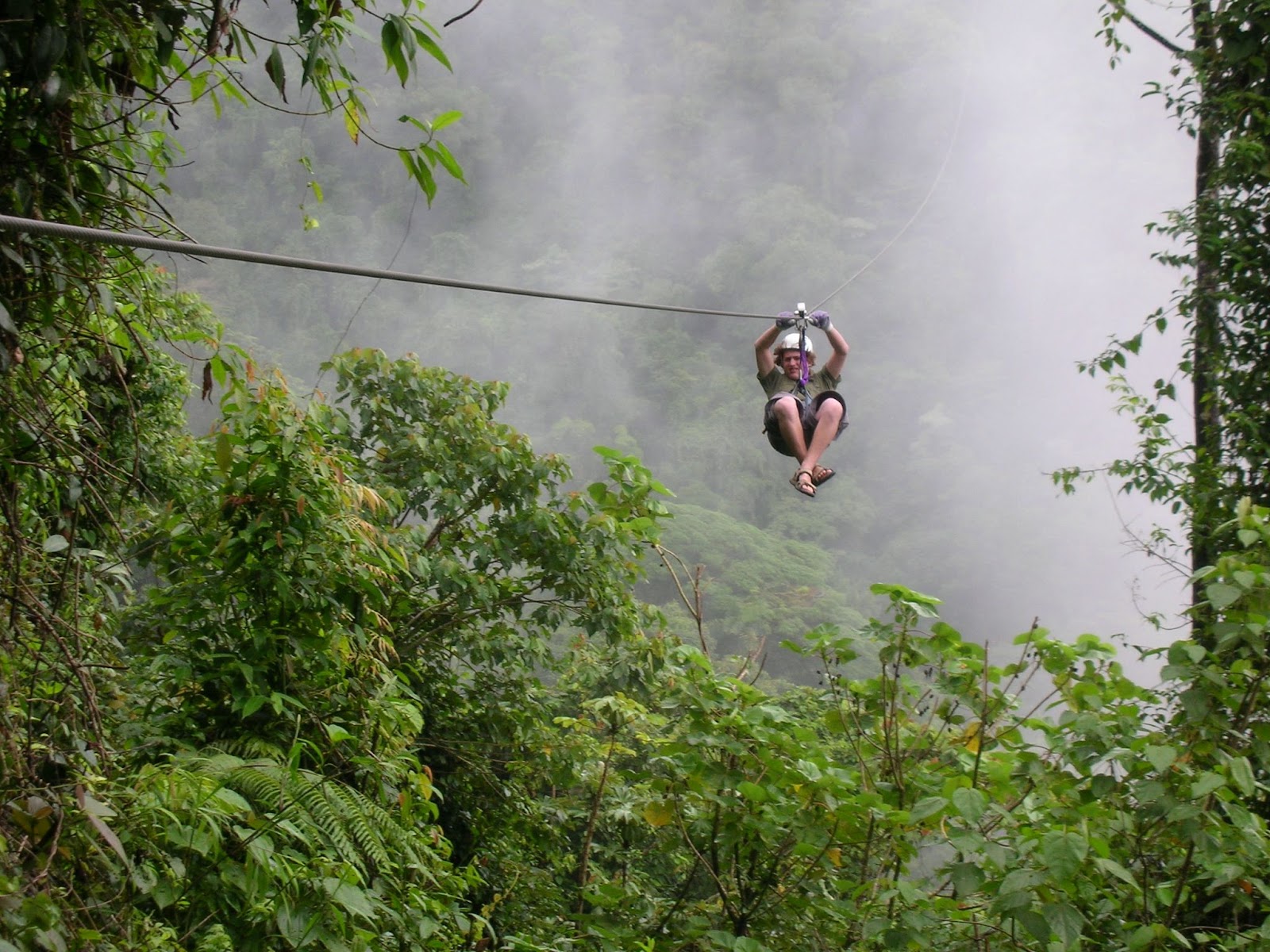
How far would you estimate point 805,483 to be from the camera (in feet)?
12.4

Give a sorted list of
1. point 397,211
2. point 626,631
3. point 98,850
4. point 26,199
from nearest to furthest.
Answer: point 98,850 → point 26,199 → point 626,631 → point 397,211

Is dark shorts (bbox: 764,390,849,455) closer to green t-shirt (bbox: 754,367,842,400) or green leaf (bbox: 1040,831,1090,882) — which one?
green t-shirt (bbox: 754,367,842,400)

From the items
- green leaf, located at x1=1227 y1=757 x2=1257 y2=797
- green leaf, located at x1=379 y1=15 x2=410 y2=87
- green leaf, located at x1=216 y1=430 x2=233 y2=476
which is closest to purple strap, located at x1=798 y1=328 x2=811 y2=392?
green leaf, located at x1=1227 y1=757 x2=1257 y2=797

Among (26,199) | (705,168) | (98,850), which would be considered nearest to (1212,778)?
(98,850)

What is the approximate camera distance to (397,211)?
32000mm

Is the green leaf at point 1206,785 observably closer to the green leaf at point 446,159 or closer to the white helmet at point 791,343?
the green leaf at point 446,159

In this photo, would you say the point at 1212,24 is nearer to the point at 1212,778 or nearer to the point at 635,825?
the point at 1212,778

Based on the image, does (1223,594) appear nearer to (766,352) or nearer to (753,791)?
(753,791)

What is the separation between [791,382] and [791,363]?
70mm

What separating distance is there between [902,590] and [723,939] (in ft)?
3.41

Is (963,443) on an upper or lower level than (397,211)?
lower

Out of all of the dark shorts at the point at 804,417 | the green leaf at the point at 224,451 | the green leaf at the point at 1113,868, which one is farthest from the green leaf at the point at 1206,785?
the green leaf at the point at 224,451

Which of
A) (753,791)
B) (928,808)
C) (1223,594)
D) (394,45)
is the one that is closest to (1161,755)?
(1223,594)

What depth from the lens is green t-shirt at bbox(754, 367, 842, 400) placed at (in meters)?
4.13
